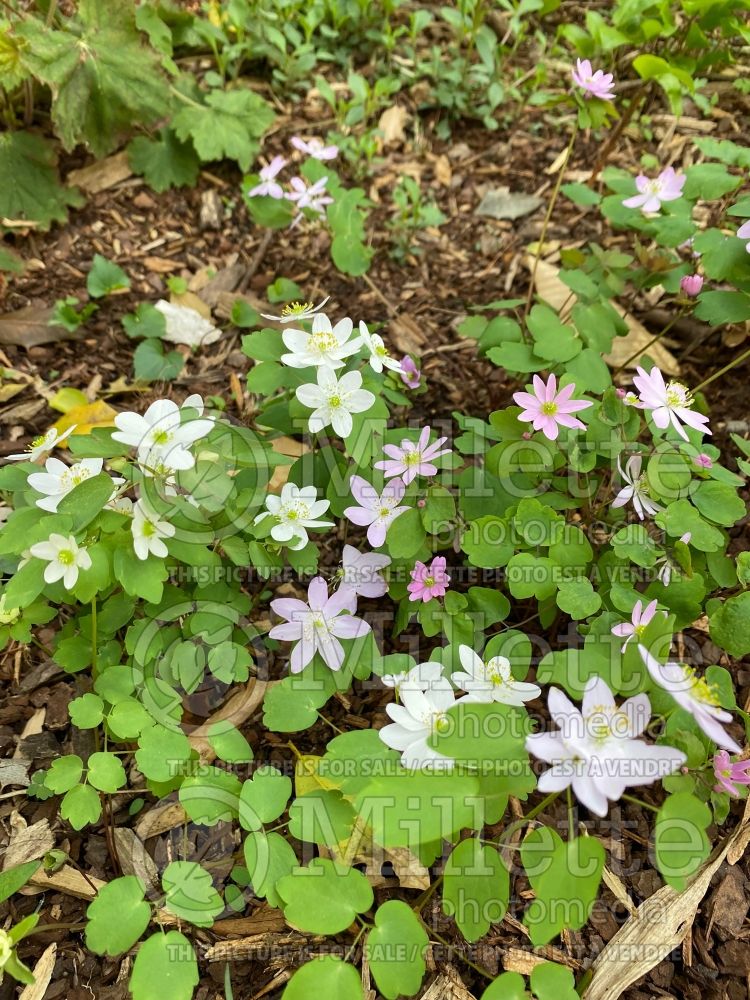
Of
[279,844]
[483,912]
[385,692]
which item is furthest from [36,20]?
[483,912]

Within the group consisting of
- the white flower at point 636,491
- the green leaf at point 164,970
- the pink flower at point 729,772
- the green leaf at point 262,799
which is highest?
the white flower at point 636,491

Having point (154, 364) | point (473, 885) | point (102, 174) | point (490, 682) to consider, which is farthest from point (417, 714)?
point (102, 174)

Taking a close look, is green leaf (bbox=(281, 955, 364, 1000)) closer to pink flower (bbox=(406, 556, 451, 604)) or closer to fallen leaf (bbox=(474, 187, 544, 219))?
pink flower (bbox=(406, 556, 451, 604))

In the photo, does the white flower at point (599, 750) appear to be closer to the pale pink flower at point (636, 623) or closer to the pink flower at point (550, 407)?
the pale pink flower at point (636, 623)

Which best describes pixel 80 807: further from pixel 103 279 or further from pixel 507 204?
pixel 507 204

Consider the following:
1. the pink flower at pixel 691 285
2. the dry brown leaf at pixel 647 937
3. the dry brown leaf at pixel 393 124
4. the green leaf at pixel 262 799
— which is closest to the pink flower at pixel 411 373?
the pink flower at pixel 691 285

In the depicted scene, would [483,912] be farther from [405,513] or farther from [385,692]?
[405,513]

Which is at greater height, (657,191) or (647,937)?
(657,191)

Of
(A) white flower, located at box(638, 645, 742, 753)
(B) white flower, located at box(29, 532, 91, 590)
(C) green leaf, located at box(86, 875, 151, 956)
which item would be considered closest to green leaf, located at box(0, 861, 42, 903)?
(C) green leaf, located at box(86, 875, 151, 956)
